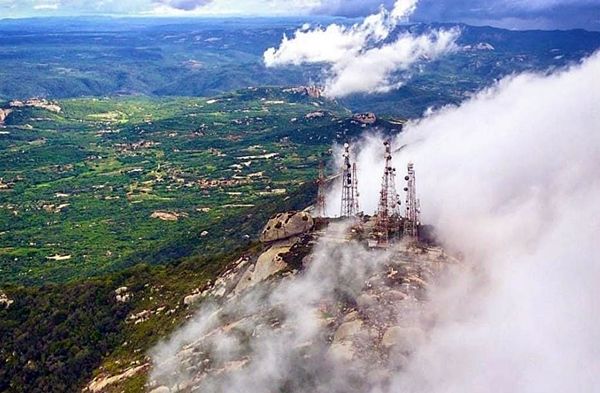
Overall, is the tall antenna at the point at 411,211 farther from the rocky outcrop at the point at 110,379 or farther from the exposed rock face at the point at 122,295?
the exposed rock face at the point at 122,295

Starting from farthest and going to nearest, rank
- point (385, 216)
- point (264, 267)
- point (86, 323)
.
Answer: point (86, 323) → point (385, 216) → point (264, 267)

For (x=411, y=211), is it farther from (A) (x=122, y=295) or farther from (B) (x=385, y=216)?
(A) (x=122, y=295)

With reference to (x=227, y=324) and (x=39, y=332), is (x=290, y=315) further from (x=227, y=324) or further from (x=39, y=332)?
(x=39, y=332)

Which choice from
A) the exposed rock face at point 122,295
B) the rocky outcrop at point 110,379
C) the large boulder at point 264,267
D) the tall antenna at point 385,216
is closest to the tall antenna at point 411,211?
the tall antenna at point 385,216

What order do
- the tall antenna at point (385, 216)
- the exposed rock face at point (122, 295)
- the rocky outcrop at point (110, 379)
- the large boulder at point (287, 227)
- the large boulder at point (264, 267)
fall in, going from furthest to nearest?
the exposed rock face at point (122, 295), the large boulder at point (287, 227), the tall antenna at point (385, 216), the large boulder at point (264, 267), the rocky outcrop at point (110, 379)

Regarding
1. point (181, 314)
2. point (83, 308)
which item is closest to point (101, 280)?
point (83, 308)

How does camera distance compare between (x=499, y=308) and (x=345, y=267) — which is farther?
(x=345, y=267)

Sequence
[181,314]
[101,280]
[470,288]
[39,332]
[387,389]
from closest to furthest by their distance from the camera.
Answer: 1. [387,389]
2. [470,288]
3. [181,314]
4. [39,332]
5. [101,280]

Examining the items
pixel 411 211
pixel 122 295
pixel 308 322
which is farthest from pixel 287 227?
pixel 122 295
